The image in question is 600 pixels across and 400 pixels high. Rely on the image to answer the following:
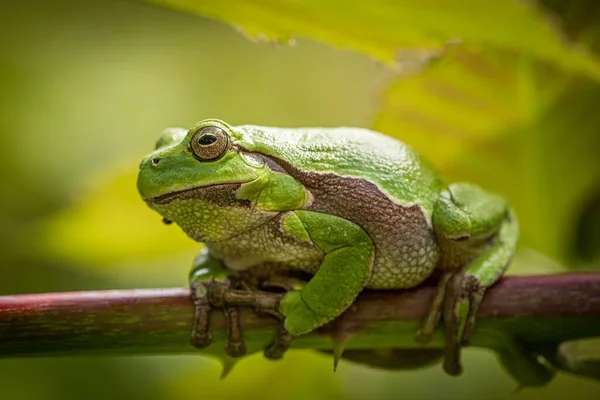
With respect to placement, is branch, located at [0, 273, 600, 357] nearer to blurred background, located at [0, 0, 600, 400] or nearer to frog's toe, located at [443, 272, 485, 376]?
frog's toe, located at [443, 272, 485, 376]

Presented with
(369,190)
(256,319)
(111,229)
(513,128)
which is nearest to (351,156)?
(369,190)

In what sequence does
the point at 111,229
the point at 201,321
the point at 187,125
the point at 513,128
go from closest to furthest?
1. the point at 201,321
2. the point at 513,128
3. the point at 111,229
4. the point at 187,125

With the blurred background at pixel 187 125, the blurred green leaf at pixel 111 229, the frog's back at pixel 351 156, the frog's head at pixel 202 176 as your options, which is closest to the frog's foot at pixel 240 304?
the frog's head at pixel 202 176

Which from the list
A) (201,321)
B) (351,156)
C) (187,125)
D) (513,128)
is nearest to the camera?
(201,321)

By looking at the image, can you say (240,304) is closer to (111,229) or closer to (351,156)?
(351,156)

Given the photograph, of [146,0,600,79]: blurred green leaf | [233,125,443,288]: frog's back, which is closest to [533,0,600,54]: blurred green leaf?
[146,0,600,79]: blurred green leaf

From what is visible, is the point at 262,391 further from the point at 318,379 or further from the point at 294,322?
the point at 294,322

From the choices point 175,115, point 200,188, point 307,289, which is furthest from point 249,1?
point 175,115
